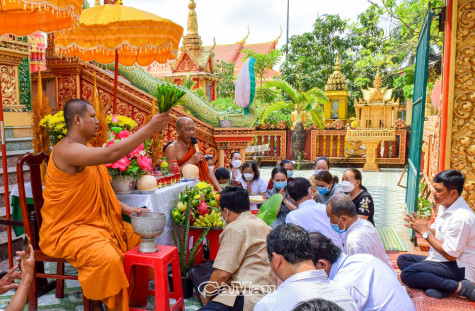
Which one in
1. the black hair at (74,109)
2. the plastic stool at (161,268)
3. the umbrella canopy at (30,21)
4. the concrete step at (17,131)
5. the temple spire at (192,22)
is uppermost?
the temple spire at (192,22)

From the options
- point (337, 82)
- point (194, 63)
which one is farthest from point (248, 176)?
point (337, 82)

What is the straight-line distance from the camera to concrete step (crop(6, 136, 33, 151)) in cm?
548

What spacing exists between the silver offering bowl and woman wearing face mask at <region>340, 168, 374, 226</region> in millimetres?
2140

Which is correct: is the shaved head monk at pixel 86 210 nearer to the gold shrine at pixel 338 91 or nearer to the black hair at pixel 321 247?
the black hair at pixel 321 247

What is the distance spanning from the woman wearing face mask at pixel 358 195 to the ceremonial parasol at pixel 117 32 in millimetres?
3198

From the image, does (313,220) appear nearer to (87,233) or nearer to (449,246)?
(449,246)

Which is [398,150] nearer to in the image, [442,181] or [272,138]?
[272,138]

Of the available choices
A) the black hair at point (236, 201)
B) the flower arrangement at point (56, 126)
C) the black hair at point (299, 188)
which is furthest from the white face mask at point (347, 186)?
the flower arrangement at point (56, 126)

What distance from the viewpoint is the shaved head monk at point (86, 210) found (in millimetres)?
2541

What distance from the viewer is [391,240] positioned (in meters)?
5.34

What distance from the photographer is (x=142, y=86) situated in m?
7.81

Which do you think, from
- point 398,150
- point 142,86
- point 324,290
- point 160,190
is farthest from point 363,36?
point 324,290

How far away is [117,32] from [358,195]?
3.82 meters

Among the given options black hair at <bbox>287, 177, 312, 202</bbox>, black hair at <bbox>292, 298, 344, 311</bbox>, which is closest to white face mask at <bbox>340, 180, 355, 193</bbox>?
black hair at <bbox>287, 177, 312, 202</bbox>
